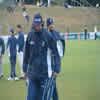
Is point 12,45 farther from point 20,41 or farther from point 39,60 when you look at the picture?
point 39,60

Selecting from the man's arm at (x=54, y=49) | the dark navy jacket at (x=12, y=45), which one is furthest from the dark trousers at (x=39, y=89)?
the dark navy jacket at (x=12, y=45)

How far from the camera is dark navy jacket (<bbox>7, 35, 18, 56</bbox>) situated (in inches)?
244

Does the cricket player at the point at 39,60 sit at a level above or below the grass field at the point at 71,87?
above

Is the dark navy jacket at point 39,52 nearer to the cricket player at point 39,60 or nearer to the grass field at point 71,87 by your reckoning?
the cricket player at point 39,60

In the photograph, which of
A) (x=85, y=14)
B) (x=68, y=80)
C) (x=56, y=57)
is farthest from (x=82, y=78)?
(x=56, y=57)

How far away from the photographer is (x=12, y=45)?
20.6ft

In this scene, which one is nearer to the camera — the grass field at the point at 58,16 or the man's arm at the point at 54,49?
the man's arm at the point at 54,49

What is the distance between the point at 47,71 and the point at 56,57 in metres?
0.28

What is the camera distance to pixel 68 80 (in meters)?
6.36

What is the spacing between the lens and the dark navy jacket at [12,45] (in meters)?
6.20

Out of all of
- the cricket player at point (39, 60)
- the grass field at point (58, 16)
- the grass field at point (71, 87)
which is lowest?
the grass field at point (71, 87)

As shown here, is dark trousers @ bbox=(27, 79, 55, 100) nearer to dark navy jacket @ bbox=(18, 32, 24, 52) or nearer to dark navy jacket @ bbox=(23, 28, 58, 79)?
dark navy jacket @ bbox=(23, 28, 58, 79)

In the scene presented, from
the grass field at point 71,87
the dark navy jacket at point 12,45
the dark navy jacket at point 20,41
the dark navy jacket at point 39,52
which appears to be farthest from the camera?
the dark navy jacket at point 12,45

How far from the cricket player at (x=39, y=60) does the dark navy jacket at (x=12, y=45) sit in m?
2.87
